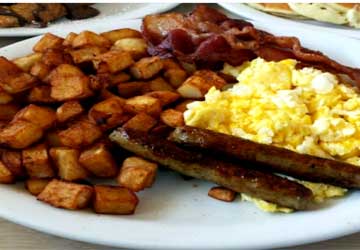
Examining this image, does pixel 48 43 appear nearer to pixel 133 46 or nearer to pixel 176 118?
pixel 133 46

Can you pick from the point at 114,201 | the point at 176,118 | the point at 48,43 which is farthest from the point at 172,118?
the point at 48,43

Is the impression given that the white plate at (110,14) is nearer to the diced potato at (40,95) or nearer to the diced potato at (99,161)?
the diced potato at (40,95)

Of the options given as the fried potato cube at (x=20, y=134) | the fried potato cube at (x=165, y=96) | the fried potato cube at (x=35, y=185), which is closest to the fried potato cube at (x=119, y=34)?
the fried potato cube at (x=165, y=96)

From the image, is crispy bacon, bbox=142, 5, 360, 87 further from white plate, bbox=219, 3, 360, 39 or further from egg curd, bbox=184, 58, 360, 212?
white plate, bbox=219, 3, 360, 39

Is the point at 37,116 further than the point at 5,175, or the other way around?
the point at 37,116

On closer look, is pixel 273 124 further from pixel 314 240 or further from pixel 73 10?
pixel 73 10

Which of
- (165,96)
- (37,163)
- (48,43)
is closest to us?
(37,163)
